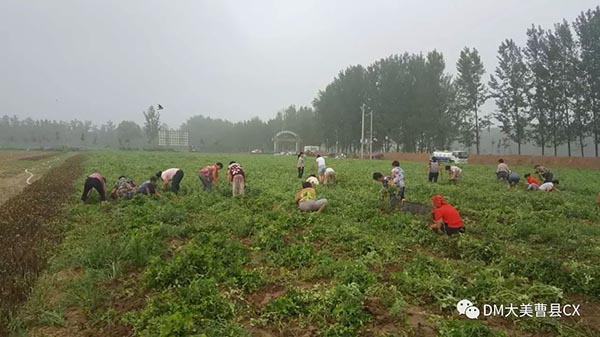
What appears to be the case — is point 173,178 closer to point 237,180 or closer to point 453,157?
point 237,180

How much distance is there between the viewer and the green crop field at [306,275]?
4676mm

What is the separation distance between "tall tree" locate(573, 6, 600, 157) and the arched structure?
186 ft

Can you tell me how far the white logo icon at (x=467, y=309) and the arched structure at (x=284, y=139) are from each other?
82863 millimetres

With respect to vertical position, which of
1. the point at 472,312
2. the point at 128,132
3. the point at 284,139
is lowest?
the point at 472,312

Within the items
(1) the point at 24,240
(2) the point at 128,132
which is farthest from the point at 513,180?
(2) the point at 128,132

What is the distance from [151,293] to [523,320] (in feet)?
16.5

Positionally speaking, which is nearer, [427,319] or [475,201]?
[427,319]

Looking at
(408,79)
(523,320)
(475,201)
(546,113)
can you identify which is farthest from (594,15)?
(523,320)

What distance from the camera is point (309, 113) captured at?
108 meters

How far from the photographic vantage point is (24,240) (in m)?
8.03

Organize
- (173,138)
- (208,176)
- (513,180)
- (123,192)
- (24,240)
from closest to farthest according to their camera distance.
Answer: (24,240)
(123,192)
(208,176)
(513,180)
(173,138)

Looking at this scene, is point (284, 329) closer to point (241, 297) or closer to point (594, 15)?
point (241, 297)

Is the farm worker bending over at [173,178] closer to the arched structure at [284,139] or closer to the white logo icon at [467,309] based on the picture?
the white logo icon at [467,309]

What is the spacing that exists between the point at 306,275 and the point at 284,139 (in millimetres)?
84893
